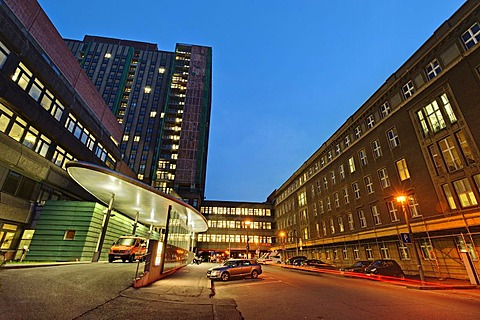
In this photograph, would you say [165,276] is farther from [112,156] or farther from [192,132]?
[192,132]

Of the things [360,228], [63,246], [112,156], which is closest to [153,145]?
[112,156]

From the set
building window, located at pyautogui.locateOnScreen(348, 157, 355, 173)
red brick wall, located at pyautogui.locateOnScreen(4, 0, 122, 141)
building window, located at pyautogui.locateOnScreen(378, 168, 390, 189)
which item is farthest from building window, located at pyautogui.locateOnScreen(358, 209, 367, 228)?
red brick wall, located at pyautogui.locateOnScreen(4, 0, 122, 141)

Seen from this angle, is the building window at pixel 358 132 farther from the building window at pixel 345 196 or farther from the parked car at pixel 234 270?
the parked car at pixel 234 270

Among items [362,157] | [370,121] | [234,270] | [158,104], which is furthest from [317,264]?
[158,104]

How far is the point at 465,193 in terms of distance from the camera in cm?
1920

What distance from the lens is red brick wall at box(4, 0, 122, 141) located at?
2223cm

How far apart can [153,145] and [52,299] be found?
86325mm

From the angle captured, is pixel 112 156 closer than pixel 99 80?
Yes

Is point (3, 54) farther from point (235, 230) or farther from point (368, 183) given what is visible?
point (235, 230)

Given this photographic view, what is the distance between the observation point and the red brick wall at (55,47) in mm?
22234

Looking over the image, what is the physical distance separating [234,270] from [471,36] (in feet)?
90.3

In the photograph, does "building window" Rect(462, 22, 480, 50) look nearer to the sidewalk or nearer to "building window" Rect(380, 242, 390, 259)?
"building window" Rect(380, 242, 390, 259)

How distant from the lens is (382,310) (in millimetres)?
8070

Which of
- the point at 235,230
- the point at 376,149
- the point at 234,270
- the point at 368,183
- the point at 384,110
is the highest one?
the point at 384,110
